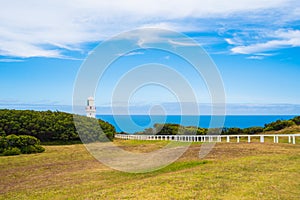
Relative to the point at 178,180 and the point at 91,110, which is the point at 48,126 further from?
the point at 178,180

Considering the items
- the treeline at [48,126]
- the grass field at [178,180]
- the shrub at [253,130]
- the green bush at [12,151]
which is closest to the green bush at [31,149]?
the green bush at [12,151]

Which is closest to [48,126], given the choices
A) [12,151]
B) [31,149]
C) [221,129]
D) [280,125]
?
[31,149]

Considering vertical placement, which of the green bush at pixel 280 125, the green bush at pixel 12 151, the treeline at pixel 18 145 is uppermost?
the green bush at pixel 280 125

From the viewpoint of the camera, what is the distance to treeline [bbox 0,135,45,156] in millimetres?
24844

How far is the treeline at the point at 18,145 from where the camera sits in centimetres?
2484

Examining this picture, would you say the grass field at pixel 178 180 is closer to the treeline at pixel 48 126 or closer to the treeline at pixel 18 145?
the treeline at pixel 18 145

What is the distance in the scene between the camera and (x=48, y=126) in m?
33.5

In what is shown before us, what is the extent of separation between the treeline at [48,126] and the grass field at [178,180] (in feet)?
45.5

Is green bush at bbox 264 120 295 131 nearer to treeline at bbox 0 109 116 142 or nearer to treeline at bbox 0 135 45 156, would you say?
treeline at bbox 0 109 116 142

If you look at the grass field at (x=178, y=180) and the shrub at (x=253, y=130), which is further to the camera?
the shrub at (x=253, y=130)

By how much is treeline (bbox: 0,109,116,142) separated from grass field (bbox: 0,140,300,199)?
1387 centimetres

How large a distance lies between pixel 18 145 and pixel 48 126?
7697 mm

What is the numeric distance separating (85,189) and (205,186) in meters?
4.04

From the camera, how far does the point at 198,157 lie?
1709 cm
